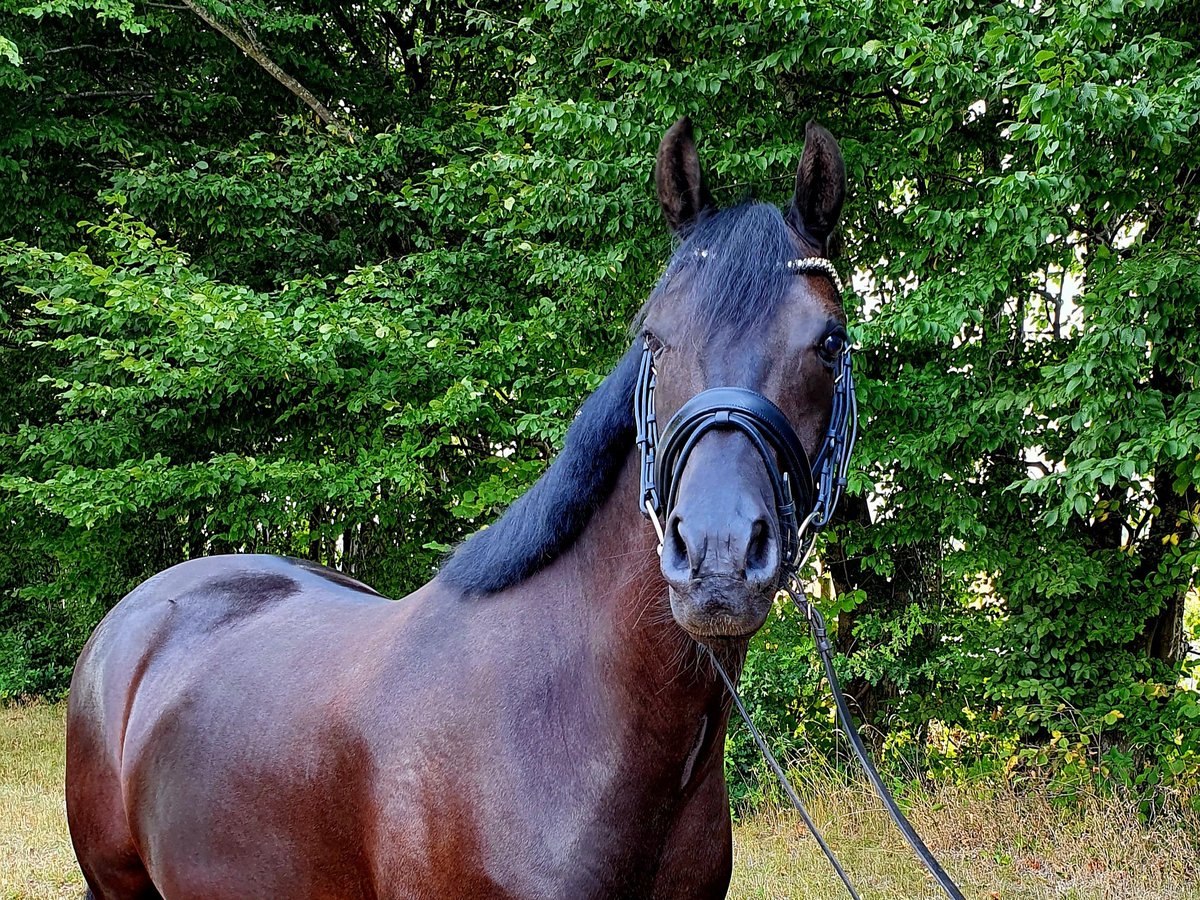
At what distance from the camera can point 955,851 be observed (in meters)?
5.07

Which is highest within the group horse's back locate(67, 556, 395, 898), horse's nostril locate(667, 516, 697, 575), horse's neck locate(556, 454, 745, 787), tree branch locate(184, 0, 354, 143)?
tree branch locate(184, 0, 354, 143)

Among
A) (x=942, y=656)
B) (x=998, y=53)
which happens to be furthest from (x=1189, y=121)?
(x=942, y=656)

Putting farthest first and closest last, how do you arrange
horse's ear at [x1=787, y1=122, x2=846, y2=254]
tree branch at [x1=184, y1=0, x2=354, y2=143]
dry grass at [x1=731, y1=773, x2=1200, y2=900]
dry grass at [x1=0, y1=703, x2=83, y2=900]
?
tree branch at [x1=184, y1=0, x2=354, y2=143] → dry grass at [x1=0, y1=703, x2=83, y2=900] → dry grass at [x1=731, y1=773, x2=1200, y2=900] → horse's ear at [x1=787, y1=122, x2=846, y2=254]

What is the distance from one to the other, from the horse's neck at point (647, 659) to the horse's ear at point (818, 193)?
2.08 ft

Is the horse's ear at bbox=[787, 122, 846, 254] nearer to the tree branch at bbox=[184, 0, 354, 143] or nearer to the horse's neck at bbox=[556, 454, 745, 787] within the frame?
the horse's neck at bbox=[556, 454, 745, 787]

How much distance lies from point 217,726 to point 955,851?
12.8ft

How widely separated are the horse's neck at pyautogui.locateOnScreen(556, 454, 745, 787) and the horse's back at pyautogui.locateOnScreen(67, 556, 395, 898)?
69cm

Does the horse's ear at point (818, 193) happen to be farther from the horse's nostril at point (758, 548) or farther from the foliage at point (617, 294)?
the foliage at point (617, 294)

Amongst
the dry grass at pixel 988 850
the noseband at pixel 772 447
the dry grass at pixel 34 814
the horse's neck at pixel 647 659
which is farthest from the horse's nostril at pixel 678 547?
the dry grass at pixel 34 814

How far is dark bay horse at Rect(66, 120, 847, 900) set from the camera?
1826 millimetres

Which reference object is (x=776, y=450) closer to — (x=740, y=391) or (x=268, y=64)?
(x=740, y=391)

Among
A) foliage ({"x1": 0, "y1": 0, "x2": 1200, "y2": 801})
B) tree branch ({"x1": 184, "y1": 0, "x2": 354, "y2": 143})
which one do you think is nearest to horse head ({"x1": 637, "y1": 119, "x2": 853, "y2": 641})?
foliage ({"x1": 0, "y1": 0, "x2": 1200, "y2": 801})

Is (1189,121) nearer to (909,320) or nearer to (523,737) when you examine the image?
(909,320)

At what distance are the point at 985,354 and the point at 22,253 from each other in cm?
652
